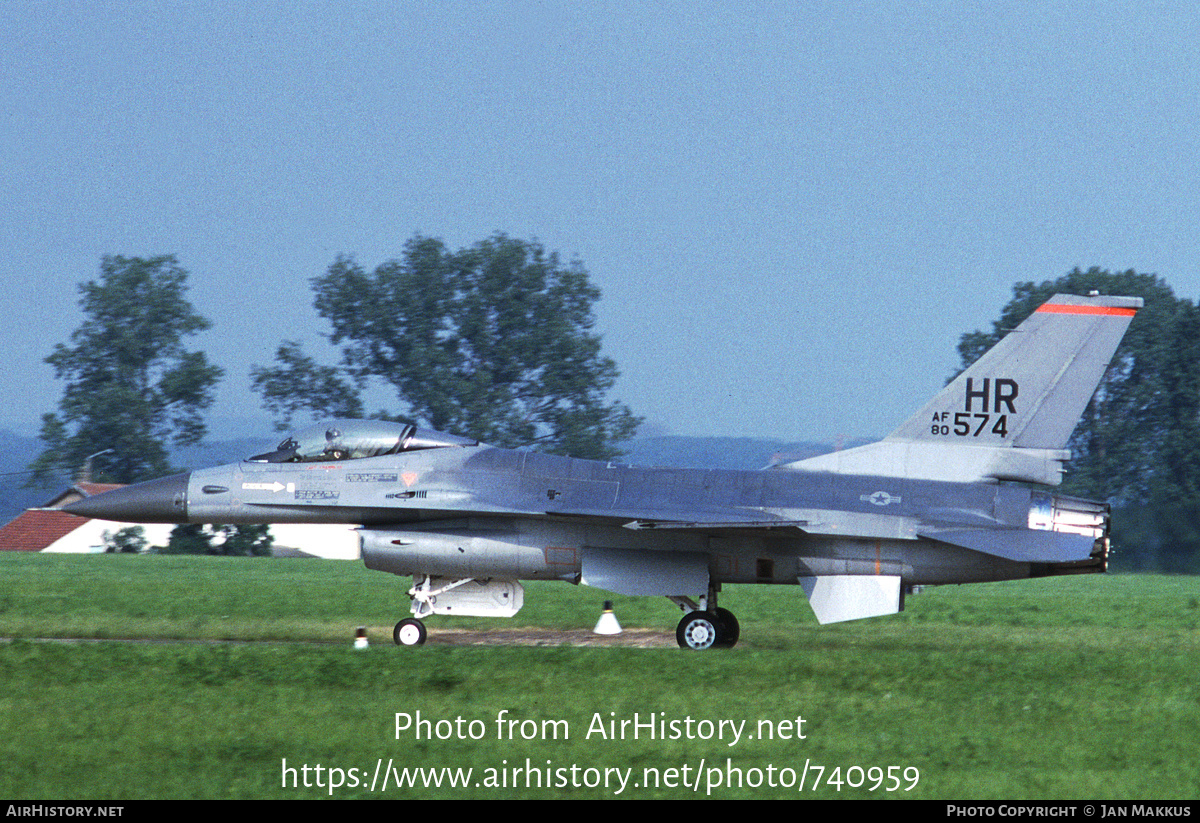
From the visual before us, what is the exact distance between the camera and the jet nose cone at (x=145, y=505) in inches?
667

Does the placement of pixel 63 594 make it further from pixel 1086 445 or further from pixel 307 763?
pixel 1086 445

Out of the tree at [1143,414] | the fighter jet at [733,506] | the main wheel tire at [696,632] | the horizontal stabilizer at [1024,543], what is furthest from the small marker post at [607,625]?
the tree at [1143,414]

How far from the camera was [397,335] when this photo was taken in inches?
2781

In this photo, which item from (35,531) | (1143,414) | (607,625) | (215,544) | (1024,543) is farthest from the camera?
(1143,414)

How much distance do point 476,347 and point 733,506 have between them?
53.8m

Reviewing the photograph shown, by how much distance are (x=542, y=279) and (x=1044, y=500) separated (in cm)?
5894

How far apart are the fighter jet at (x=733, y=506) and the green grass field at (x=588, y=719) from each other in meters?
1.36

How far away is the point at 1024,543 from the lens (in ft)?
51.0

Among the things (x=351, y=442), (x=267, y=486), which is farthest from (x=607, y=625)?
(x=267, y=486)

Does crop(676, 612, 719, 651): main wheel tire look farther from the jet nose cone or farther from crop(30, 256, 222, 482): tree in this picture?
crop(30, 256, 222, 482): tree

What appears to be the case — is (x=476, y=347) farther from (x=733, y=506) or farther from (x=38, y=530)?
(x=733, y=506)

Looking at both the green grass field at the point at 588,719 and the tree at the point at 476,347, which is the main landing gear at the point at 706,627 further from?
the tree at the point at 476,347

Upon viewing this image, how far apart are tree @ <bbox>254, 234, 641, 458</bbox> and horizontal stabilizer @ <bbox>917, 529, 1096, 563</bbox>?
146ft

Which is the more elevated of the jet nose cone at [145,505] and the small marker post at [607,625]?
the jet nose cone at [145,505]
